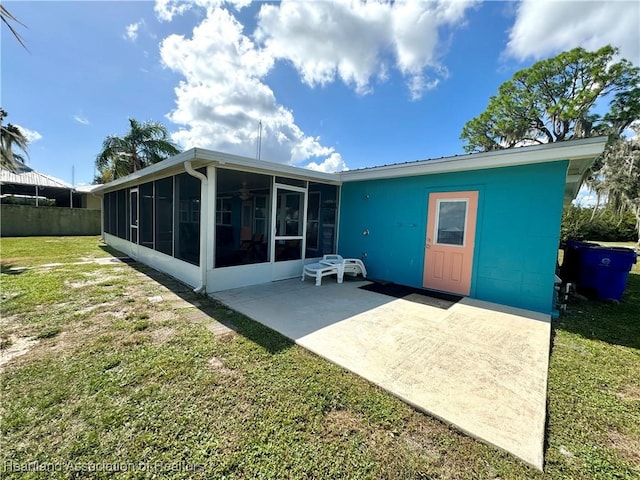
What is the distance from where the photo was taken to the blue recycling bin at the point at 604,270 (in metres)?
5.10

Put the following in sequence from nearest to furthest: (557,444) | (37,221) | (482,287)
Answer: (557,444) < (482,287) < (37,221)

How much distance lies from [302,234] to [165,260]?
343 cm

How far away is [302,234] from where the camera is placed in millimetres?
6695

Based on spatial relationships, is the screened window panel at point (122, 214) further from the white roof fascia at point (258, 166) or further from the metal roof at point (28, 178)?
the metal roof at point (28, 178)

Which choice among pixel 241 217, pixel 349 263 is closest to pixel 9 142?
pixel 241 217

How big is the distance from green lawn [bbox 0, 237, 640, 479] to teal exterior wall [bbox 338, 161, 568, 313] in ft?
4.53

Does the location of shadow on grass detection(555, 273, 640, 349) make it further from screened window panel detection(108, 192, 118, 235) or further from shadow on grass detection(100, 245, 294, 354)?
screened window panel detection(108, 192, 118, 235)

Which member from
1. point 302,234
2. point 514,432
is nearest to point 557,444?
point 514,432

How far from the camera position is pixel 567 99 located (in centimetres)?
1510

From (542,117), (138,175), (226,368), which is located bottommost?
(226,368)

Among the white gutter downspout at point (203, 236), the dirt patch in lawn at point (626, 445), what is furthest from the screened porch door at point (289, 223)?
the dirt patch in lawn at point (626, 445)

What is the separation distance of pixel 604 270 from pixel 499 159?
3.25 m

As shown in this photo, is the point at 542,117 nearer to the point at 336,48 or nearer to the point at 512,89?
the point at 512,89

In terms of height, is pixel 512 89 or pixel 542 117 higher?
pixel 512 89
